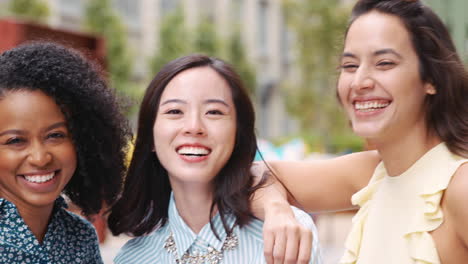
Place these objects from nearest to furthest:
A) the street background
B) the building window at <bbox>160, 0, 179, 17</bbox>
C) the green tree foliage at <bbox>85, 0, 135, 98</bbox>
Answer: the street background
the green tree foliage at <bbox>85, 0, 135, 98</bbox>
the building window at <bbox>160, 0, 179, 17</bbox>

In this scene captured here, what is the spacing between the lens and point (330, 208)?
2.69 m

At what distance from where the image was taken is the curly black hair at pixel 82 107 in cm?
237

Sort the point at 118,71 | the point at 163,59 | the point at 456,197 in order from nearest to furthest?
the point at 456,197 → the point at 118,71 → the point at 163,59

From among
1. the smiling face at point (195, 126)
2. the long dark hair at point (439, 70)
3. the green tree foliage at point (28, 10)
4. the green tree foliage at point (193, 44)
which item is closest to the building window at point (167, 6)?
the green tree foliage at point (193, 44)

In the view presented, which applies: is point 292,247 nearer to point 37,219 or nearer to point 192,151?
point 192,151

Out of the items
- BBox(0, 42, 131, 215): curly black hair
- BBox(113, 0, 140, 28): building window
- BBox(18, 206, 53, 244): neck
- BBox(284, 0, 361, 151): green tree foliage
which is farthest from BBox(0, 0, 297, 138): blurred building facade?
BBox(18, 206, 53, 244): neck

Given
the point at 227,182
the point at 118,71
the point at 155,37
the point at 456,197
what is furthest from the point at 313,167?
the point at 155,37

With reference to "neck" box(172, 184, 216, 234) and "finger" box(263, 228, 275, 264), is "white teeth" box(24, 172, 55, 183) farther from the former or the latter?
"finger" box(263, 228, 275, 264)

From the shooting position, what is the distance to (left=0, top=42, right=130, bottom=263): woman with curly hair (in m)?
2.28

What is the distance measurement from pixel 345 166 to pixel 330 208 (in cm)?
19

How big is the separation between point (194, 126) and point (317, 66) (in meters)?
16.7

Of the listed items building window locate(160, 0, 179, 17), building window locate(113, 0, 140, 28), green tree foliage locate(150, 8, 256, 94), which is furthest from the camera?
building window locate(160, 0, 179, 17)

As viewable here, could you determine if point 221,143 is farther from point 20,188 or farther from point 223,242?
point 20,188

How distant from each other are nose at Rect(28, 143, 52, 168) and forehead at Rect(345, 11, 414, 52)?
105 centimetres
